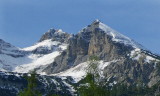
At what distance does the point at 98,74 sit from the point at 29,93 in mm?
15400

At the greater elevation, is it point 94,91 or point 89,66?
point 89,66

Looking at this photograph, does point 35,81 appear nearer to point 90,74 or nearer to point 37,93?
point 37,93

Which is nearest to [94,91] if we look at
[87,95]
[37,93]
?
[87,95]

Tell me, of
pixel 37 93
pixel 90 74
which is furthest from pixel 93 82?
pixel 37 93

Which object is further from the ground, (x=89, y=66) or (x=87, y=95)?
(x=89, y=66)

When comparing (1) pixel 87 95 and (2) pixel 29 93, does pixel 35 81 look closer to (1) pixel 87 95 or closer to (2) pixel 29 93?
(2) pixel 29 93

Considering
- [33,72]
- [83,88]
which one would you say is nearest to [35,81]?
[33,72]

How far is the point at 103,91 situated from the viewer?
101 m

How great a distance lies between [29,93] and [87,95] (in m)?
12.6

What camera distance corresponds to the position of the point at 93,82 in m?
103

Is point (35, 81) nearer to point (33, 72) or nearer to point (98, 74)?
point (33, 72)

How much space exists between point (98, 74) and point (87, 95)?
573cm

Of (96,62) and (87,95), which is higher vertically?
(96,62)

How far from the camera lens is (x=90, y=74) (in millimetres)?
104500
